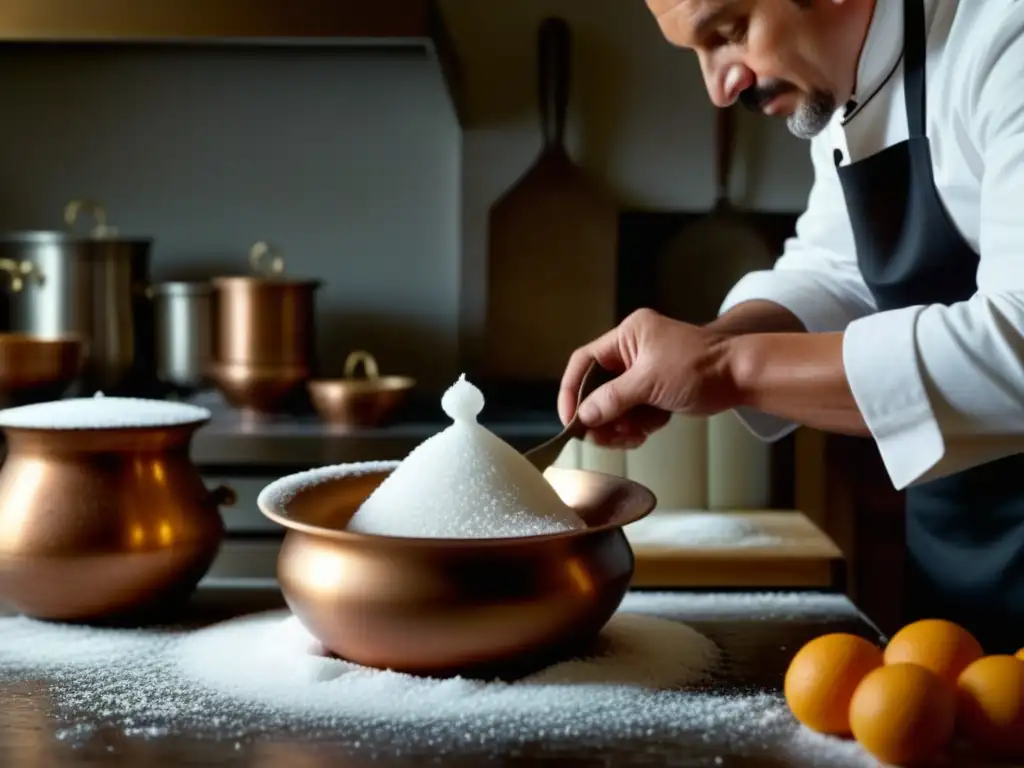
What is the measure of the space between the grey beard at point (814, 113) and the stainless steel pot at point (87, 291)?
149cm

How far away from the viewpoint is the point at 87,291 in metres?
2.34

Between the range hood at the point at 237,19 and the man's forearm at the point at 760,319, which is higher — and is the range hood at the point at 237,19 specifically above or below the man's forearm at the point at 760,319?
above

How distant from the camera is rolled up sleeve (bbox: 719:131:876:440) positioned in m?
1.39

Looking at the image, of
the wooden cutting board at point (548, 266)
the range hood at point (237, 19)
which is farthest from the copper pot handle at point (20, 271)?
the wooden cutting board at point (548, 266)

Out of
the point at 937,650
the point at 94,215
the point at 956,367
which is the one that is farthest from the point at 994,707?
the point at 94,215

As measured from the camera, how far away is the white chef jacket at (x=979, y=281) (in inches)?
37.7

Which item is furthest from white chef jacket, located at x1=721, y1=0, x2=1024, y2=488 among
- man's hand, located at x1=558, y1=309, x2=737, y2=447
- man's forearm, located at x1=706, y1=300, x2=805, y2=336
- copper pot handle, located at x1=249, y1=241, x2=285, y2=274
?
copper pot handle, located at x1=249, y1=241, x2=285, y2=274

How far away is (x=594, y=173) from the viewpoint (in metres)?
2.62

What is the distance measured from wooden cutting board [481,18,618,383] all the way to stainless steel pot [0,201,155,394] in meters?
0.73

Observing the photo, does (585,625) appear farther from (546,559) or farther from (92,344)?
(92,344)

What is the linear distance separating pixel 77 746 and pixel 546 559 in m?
0.32

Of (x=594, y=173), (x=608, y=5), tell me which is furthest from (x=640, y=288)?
(x=608, y=5)

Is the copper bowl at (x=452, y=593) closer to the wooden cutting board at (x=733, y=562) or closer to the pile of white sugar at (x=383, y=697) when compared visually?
the pile of white sugar at (x=383, y=697)

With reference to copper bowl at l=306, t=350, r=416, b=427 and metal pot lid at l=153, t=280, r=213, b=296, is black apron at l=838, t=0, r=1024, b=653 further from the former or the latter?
metal pot lid at l=153, t=280, r=213, b=296
